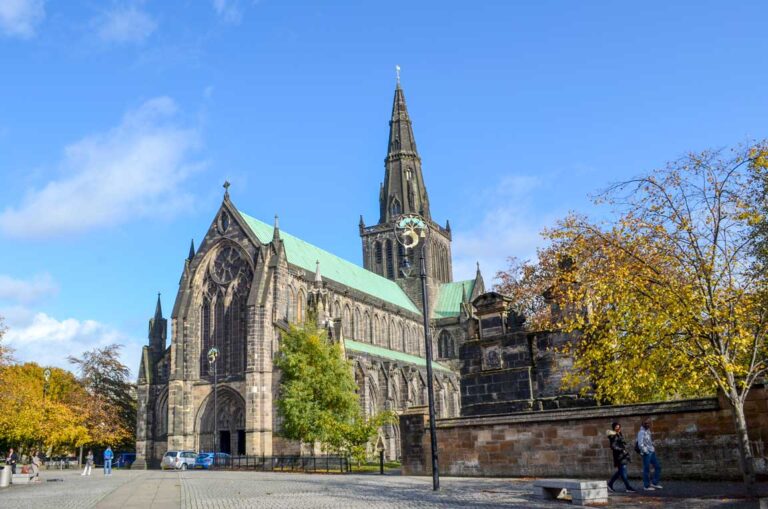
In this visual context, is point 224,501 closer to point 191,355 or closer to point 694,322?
point 694,322

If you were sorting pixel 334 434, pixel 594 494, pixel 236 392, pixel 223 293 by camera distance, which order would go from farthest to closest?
pixel 223 293
pixel 236 392
pixel 334 434
pixel 594 494

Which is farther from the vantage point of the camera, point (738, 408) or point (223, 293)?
point (223, 293)

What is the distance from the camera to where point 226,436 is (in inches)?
1986

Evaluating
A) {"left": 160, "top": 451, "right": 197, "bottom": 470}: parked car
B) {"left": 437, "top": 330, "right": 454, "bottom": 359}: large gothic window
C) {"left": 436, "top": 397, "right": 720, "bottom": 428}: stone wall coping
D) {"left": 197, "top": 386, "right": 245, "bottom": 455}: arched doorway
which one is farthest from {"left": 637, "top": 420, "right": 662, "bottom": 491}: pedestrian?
{"left": 437, "top": 330, "right": 454, "bottom": 359}: large gothic window

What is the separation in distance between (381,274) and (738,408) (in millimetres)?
69384

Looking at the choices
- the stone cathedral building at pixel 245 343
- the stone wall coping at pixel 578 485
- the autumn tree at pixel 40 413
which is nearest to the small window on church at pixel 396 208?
the stone cathedral building at pixel 245 343

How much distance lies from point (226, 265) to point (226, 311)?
11.8 ft

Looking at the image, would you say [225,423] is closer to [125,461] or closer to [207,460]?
[207,460]

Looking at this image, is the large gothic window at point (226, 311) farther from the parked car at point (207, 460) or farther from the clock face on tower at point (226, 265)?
the parked car at point (207, 460)

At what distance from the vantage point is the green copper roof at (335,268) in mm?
57594

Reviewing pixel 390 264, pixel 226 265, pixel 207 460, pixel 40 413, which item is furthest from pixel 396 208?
pixel 207 460

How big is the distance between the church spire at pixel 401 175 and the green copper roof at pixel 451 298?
346 inches

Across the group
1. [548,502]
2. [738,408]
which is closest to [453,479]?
[548,502]

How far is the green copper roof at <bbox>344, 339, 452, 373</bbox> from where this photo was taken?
58625mm
